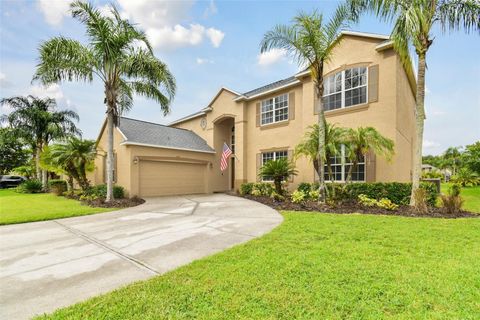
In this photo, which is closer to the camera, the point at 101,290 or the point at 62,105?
the point at 101,290

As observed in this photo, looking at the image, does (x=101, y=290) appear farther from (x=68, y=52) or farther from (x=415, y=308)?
(x=68, y=52)

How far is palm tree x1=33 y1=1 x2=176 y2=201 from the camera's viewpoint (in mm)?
10531

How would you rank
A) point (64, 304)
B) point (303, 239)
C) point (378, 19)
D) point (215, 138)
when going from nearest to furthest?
1. point (64, 304)
2. point (303, 239)
3. point (378, 19)
4. point (215, 138)

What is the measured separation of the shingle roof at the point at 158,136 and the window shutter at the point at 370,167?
11.0 meters

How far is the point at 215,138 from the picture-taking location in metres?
19.3

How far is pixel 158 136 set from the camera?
55.0 ft

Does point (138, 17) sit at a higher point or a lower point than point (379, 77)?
higher

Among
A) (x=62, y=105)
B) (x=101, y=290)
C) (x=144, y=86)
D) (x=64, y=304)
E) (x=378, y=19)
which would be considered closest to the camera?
(x=64, y=304)

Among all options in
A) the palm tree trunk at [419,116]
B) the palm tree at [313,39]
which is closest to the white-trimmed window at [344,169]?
the palm tree trunk at [419,116]

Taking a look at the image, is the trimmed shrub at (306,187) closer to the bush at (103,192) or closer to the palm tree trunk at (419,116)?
the palm tree trunk at (419,116)

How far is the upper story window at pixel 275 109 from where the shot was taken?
15.3 meters

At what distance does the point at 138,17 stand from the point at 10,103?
1649 cm

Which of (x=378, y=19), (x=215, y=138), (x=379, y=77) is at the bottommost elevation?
(x=215, y=138)

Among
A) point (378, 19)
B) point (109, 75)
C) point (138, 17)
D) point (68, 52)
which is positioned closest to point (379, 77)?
point (378, 19)
